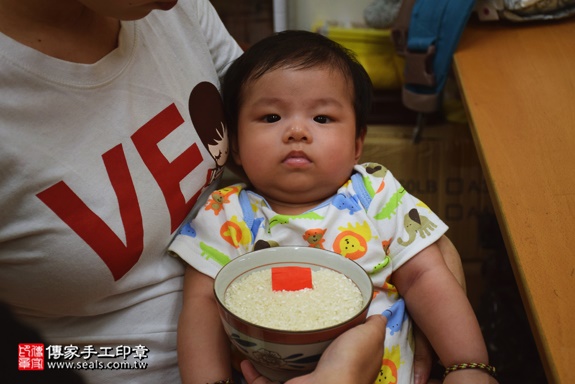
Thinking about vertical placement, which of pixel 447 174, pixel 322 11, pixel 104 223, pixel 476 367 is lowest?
pixel 447 174

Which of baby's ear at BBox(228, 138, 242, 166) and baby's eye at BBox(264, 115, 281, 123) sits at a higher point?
baby's eye at BBox(264, 115, 281, 123)

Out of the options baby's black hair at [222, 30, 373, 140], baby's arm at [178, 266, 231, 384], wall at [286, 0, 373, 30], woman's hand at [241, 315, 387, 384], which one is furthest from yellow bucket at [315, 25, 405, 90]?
woman's hand at [241, 315, 387, 384]

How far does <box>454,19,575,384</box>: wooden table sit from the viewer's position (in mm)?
841

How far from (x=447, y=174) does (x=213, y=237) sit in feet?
5.19

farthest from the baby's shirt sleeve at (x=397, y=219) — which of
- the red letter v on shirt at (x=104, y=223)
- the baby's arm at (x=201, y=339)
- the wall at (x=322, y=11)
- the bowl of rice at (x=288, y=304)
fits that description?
the wall at (x=322, y=11)

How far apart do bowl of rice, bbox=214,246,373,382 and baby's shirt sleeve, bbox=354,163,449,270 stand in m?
0.23

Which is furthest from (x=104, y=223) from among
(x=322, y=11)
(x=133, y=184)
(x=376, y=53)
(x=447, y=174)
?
(x=322, y=11)

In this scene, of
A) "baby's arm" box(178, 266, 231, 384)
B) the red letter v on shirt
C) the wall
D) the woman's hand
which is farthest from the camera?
the wall

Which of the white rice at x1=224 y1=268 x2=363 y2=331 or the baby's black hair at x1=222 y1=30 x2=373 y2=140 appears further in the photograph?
the baby's black hair at x1=222 y1=30 x2=373 y2=140

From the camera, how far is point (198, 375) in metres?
1.02

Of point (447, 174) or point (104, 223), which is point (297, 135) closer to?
point (104, 223)

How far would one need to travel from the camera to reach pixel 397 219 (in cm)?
118

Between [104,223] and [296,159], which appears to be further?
[296,159]

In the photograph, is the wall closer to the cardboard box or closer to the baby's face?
the cardboard box
